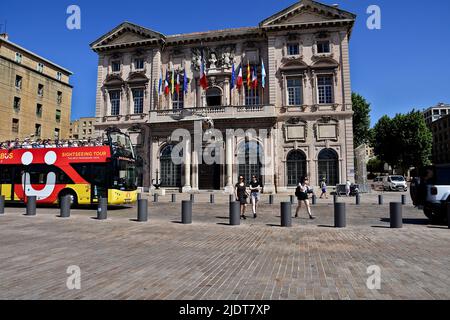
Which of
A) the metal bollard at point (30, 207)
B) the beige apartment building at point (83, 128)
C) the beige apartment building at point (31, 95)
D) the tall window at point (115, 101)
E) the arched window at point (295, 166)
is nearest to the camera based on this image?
the metal bollard at point (30, 207)

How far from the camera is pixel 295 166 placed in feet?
93.6

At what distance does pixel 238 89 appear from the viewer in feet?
99.3

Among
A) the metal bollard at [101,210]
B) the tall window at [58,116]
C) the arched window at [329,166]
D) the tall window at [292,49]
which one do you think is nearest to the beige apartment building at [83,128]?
the tall window at [58,116]

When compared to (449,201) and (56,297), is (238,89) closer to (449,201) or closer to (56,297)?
(449,201)

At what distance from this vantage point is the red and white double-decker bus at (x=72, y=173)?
16.3m

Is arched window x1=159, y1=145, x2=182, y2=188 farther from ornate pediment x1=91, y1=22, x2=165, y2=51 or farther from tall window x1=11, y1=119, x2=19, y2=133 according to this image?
tall window x1=11, y1=119, x2=19, y2=133

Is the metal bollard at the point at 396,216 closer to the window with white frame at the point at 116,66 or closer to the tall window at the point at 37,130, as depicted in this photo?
the window with white frame at the point at 116,66

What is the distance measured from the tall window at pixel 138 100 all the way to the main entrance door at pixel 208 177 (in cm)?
931

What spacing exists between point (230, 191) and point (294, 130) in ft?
27.3

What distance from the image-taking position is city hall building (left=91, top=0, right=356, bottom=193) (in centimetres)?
2800

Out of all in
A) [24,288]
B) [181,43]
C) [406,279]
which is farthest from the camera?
[181,43]

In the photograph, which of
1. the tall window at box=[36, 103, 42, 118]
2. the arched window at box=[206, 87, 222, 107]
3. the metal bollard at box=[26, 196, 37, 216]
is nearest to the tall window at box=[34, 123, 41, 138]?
the tall window at box=[36, 103, 42, 118]
